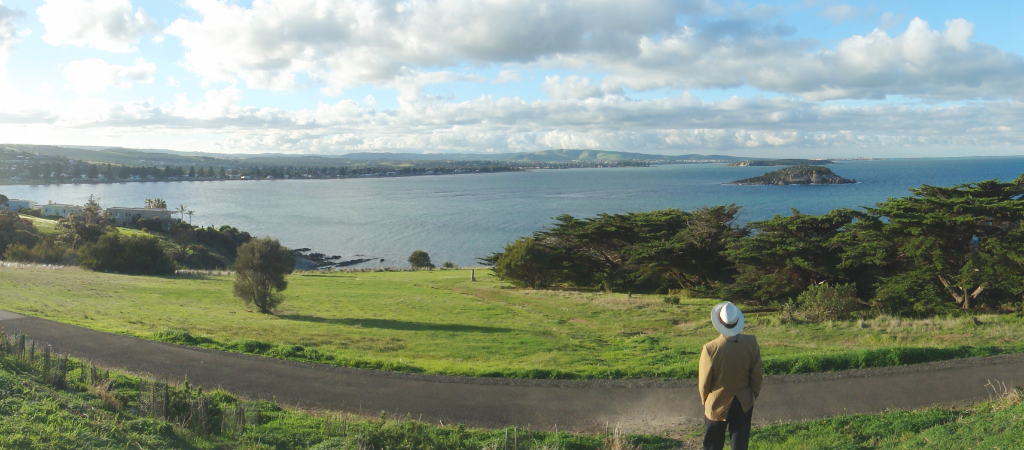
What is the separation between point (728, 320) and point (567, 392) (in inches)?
219

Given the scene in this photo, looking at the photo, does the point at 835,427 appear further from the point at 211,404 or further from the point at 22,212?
the point at 22,212

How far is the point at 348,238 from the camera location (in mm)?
90938

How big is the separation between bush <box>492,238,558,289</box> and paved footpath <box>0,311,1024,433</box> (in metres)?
26.7

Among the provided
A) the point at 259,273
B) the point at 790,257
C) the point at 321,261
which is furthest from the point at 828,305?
the point at 321,261

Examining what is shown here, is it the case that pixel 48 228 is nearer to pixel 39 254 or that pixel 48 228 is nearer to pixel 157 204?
pixel 39 254

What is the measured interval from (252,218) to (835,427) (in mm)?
120670

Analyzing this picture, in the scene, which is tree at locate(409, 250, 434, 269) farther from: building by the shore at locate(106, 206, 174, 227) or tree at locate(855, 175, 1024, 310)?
building by the shore at locate(106, 206, 174, 227)

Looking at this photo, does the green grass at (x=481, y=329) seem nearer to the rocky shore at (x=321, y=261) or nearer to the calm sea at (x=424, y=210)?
the rocky shore at (x=321, y=261)

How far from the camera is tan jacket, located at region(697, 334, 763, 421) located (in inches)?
233

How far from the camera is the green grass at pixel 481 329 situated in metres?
12.9

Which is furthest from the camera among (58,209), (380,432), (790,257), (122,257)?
(58,209)

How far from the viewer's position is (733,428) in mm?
6137

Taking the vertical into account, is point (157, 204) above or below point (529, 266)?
above

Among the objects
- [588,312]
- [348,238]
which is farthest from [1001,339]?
[348,238]
